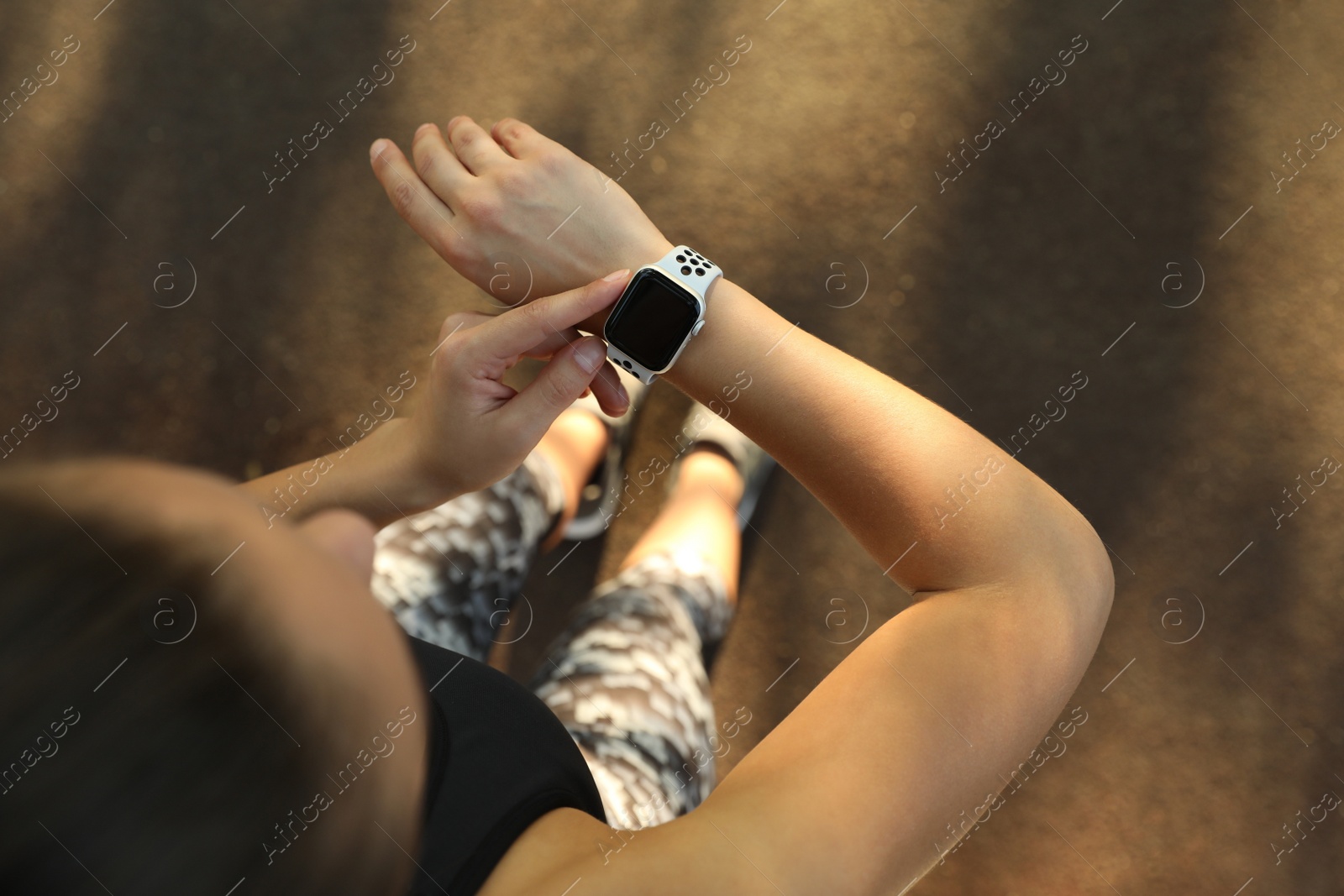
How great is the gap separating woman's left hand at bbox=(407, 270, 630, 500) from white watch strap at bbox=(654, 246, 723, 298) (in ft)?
0.16

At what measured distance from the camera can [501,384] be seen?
0.72m

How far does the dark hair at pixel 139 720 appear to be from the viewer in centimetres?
34

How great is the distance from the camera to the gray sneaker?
4.19 feet

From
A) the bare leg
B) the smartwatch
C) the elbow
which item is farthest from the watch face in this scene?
the bare leg

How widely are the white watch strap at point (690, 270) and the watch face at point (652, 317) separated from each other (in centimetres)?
2

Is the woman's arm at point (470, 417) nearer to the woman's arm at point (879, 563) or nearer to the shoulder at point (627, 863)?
the woman's arm at point (879, 563)

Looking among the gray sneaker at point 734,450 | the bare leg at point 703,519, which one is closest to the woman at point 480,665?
the bare leg at point 703,519

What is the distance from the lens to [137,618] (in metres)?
0.36

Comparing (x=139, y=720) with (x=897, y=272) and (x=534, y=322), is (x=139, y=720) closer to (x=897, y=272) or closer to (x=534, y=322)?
(x=534, y=322)

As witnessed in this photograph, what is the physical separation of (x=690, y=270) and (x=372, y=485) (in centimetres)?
35

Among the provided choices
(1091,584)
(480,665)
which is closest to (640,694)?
(480,665)

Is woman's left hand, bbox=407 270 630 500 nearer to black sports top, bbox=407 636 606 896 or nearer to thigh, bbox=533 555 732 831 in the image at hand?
black sports top, bbox=407 636 606 896

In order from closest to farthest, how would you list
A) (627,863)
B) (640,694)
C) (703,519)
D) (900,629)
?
(627,863) < (900,629) < (640,694) < (703,519)

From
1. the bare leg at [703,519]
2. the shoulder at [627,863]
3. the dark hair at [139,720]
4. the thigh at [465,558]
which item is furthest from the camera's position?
the bare leg at [703,519]
